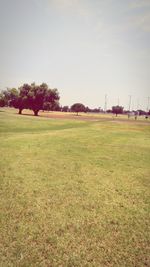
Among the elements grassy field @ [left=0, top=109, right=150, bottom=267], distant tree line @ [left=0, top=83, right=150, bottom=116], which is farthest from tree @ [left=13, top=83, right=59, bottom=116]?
grassy field @ [left=0, top=109, right=150, bottom=267]

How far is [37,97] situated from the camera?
7875cm

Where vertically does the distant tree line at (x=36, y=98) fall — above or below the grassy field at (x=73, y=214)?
above

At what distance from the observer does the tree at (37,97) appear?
7819 cm

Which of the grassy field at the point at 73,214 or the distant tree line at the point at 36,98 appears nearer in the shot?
the grassy field at the point at 73,214

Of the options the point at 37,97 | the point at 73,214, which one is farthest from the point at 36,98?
the point at 73,214

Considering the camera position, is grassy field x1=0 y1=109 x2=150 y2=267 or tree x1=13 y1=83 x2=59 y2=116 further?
tree x1=13 y1=83 x2=59 y2=116

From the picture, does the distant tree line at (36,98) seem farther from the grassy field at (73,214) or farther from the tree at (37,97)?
the grassy field at (73,214)

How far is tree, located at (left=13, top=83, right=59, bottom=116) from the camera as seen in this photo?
257 feet

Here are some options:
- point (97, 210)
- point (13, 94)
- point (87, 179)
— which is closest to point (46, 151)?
point (87, 179)

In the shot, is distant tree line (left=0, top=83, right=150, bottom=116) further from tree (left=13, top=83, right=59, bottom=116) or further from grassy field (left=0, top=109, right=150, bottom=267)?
grassy field (left=0, top=109, right=150, bottom=267)

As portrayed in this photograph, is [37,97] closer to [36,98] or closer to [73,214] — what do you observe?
[36,98]

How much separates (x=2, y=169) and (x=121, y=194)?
549cm

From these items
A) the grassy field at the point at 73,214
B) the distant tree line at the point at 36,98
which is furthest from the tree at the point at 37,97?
the grassy field at the point at 73,214

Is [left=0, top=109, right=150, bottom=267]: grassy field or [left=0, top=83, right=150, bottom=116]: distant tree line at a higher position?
[left=0, top=83, right=150, bottom=116]: distant tree line
